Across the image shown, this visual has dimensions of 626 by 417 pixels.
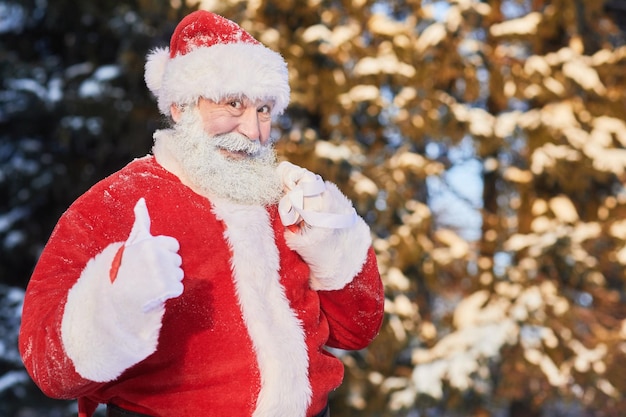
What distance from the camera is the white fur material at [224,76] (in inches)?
74.8

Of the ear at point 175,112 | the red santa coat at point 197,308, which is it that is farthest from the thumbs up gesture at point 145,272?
the ear at point 175,112

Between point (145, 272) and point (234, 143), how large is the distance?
21.0 inches

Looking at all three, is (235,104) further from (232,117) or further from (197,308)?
(197,308)

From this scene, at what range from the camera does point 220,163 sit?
1853mm

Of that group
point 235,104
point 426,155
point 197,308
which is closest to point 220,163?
point 235,104

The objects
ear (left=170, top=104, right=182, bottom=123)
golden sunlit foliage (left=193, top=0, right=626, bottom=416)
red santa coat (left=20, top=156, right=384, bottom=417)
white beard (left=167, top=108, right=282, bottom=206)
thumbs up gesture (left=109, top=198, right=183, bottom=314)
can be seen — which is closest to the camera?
thumbs up gesture (left=109, top=198, right=183, bottom=314)

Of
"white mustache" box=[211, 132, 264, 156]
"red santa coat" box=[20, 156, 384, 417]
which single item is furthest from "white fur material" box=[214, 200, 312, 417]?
"white mustache" box=[211, 132, 264, 156]

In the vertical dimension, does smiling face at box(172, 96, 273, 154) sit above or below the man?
above

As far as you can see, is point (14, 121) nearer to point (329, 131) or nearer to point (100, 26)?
point (100, 26)

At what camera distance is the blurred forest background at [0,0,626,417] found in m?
5.05

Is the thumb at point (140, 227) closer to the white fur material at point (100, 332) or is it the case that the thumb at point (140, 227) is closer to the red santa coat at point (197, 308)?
the white fur material at point (100, 332)

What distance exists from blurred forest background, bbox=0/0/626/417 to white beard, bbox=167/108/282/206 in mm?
2943

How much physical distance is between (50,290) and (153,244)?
37cm

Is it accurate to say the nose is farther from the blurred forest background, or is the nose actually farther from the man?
the blurred forest background
